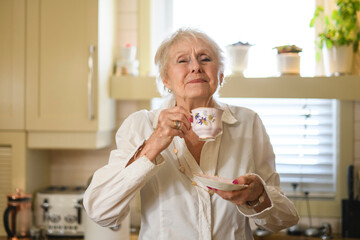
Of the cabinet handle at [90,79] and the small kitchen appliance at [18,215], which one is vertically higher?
the cabinet handle at [90,79]

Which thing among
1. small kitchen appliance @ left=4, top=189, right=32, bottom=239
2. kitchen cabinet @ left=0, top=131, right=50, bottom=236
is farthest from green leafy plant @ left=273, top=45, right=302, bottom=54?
small kitchen appliance @ left=4, top=189, right=32, bottom=239

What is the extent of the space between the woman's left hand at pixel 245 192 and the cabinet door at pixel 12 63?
59.6 inches

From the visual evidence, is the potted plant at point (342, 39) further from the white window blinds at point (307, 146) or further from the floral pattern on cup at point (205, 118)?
the floral pattern on cup at point (205, 118)

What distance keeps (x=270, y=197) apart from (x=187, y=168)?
277 mm

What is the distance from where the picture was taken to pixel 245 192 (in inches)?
51.6

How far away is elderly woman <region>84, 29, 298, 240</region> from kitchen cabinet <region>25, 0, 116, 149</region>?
0.87 meters

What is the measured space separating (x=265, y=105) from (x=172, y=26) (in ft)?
2.53

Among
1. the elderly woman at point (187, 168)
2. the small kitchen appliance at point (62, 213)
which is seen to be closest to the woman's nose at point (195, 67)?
the elderly woman at point (187, 168)

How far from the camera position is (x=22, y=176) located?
250cm

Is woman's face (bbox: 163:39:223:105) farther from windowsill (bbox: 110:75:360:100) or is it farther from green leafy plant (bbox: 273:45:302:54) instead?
green leafy plant (bbox: 273:45:302:54)

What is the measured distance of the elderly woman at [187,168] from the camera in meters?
1.34

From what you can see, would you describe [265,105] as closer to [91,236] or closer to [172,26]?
[172,26]

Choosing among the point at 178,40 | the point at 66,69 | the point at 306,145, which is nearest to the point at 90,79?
the point at 66,69

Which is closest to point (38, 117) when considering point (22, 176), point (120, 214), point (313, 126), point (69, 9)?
point (22, 176)
